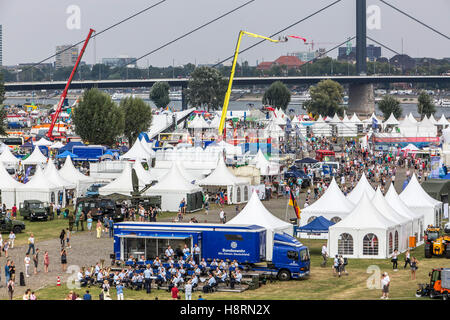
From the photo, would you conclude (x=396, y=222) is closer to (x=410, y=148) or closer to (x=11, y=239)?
(x=11, y=239)

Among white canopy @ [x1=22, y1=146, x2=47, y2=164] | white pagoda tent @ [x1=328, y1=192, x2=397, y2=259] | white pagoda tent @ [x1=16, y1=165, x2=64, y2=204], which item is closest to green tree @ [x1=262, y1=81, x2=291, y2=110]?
white canopy @ [x1=22, y1=146, x2=47, y2=164]

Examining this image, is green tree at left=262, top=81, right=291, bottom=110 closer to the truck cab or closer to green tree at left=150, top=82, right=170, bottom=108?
green tree at left=150, top=82, right=170, bottom=108

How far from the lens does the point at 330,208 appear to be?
41.7 meters

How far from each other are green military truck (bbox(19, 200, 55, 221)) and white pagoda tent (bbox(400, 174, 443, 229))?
1816 cm

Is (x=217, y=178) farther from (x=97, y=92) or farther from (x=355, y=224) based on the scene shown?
(x=97, y=92)

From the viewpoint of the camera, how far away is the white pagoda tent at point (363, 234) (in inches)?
1417

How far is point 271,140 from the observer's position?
68.2 meters

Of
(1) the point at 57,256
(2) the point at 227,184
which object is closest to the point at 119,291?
(1) the point at 57,256

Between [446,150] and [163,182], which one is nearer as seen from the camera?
[163,182]

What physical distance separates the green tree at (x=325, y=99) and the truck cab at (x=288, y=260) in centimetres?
11708

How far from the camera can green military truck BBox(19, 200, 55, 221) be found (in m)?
46.4

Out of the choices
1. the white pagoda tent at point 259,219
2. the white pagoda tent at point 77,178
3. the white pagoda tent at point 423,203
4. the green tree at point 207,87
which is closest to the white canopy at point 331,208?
the white pagoda tent at point 423,203
